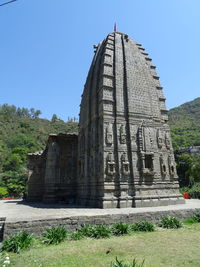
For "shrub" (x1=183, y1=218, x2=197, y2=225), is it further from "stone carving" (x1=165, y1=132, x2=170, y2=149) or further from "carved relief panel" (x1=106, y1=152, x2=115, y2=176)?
"stone carving" (x1=165, y1=132, x2=170, y2=149)

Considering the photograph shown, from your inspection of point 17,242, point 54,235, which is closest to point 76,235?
point 54,235

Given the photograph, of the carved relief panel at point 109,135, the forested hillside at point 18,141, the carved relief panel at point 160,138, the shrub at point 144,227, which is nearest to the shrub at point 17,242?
the shrub at point 144,227

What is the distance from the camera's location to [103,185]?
14.8 m

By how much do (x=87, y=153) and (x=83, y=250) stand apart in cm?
1181

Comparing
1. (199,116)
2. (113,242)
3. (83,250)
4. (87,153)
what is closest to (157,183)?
(87,153)

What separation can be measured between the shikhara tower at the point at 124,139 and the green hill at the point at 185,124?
182 feet

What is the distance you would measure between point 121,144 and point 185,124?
9806 cm

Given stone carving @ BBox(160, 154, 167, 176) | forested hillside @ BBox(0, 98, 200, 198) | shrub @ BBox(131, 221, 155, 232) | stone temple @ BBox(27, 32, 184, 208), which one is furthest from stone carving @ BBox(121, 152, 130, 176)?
forested hillside @ BBox(0, 98, 200, 198)

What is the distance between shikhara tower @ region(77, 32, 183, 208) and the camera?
1533 cm

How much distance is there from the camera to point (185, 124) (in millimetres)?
104000

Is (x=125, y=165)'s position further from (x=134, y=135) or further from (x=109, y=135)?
(x=134, y=135)

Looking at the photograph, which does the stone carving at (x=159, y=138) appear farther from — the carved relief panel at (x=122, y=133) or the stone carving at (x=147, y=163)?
the carved relief panel at (x=122, y=133)

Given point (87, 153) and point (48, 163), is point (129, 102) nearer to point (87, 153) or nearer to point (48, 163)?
point (87, 153)

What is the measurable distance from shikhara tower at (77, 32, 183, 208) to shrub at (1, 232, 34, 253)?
277 inches
